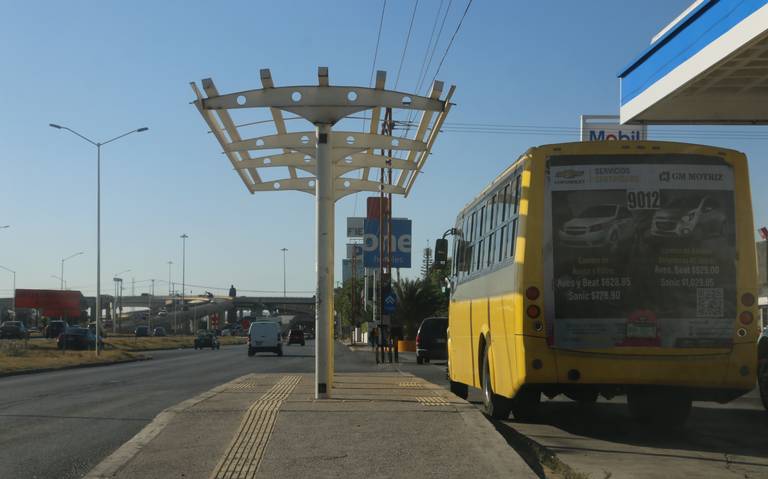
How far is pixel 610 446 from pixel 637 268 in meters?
1.95

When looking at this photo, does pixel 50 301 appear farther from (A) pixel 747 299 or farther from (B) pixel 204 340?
(A) pixel 747 299

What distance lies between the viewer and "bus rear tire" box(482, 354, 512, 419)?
1188 centimetres

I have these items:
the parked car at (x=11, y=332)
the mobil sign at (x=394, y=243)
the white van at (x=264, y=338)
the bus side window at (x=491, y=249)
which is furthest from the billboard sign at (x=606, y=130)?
the parked car at (x=11, y=332)

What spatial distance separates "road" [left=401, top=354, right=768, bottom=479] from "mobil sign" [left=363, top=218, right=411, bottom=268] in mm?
28991

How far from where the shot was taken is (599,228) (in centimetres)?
1008

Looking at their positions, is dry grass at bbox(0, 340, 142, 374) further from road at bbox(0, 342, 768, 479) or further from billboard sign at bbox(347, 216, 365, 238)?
billboard sign at bbox(347, 216, 365, 238)

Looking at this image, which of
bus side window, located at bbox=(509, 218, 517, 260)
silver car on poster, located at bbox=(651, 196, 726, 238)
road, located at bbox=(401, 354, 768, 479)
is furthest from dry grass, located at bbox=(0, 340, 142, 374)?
silver car on poster, located at bbox=(651, 196, 726, 238)

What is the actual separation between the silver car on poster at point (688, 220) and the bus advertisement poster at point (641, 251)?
0.01 metres

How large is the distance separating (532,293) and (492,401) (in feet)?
9.14

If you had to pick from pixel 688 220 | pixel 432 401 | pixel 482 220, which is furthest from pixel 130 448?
pixel 482 220

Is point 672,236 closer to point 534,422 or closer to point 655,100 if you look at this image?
point 534,422

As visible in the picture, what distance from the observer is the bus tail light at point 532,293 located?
9859 mm

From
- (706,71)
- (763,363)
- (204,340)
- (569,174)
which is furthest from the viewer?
(204,340)

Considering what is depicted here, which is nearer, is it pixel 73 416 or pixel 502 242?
pixel 502 242
